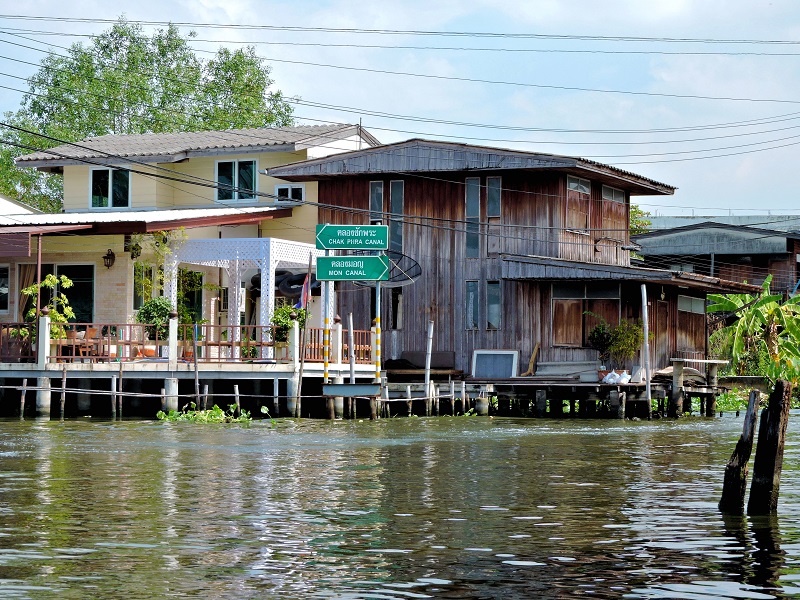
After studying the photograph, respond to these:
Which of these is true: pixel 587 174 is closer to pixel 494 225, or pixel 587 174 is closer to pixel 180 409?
pixel 494 225

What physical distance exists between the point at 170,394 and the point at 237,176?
14.0 meters

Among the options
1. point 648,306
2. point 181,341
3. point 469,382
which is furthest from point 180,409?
point 648,306

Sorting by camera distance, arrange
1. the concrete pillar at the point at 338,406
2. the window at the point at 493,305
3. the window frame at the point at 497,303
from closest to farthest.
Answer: the concrete pillar at the point at 338,406 → the window frame at the point at 497,303 → the window at the point at 493,305

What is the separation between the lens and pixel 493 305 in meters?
42.8

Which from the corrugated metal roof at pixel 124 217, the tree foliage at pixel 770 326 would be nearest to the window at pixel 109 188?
the corrugated metal roof at pixel 124 217

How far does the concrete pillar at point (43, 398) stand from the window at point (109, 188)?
1326cm

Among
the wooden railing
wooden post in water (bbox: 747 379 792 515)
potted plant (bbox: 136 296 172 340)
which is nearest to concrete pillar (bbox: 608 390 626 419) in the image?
the wooden railing

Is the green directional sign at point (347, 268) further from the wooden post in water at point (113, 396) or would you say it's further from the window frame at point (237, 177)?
the window frame at point (237, 177)

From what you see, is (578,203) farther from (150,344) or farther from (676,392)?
(150,344)

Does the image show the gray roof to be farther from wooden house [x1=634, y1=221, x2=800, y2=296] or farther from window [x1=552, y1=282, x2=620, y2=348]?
window [x1=552, y1=282, x2=620, y2=348]

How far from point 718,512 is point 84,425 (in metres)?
19.8

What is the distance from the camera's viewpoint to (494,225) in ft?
141

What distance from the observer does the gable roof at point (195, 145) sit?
152 feet

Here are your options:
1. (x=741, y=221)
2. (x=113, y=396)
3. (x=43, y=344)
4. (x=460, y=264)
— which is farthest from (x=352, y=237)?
(x=741, y=221)
